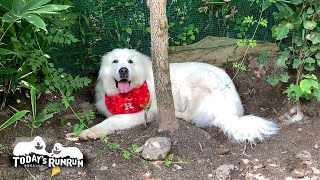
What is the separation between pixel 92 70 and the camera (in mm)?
4512

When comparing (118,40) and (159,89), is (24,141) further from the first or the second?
(118,40)

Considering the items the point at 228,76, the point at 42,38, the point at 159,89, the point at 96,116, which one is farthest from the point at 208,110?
the point at 42,38

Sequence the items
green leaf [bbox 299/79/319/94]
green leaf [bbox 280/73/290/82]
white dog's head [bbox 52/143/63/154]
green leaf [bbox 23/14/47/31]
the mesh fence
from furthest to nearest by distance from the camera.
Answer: the mesh fence, green leaf [bbox 280/73/290/82], green leaf [bbox 299/79/319/94], white dog's head [bbox 52/143/63/154], green leaf [bbox 23/14/47/31]

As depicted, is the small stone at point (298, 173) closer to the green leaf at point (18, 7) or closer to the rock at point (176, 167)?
the rock at point (176, 167)

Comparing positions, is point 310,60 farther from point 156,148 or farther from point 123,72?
point 123,72

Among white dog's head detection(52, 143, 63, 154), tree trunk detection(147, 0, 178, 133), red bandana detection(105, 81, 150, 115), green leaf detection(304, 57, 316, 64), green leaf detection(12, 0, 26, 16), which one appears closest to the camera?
green leaf detection(12, 0, 26, 16)

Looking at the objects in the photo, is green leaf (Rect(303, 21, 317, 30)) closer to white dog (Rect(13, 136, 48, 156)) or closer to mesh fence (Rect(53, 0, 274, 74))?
mesh fence (Rect(53, 0, 274, 74))

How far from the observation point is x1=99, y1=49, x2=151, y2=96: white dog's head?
155 inches

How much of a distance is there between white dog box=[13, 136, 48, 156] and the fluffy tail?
4.75 feet

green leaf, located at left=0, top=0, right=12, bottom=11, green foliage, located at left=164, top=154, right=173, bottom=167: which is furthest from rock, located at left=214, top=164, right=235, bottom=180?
green leaf, located at left=0, top=0, right=12, bottom=11

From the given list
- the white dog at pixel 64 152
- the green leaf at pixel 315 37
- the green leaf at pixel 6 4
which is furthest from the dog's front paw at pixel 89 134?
the green leaf at pixel 315 37

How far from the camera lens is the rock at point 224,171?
9.66 feet

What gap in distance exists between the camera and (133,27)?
4457 millimetres

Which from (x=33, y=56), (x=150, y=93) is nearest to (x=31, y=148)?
(x=33, y=56)
